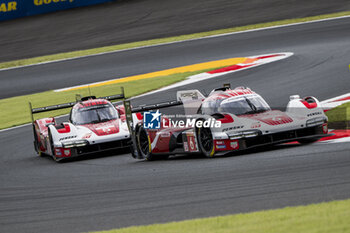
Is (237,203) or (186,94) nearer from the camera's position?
(237,203)

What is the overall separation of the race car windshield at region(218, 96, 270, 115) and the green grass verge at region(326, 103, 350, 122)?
6.78 ft

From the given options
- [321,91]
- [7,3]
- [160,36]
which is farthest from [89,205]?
[7,3]

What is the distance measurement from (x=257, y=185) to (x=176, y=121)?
13.5ft

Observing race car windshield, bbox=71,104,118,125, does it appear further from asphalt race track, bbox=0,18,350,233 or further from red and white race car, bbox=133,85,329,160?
red and white race car, bbox=133,85,329,160

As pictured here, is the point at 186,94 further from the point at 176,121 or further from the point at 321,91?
the point at 321,91

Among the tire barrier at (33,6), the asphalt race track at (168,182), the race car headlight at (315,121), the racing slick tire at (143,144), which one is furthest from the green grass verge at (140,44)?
the race car headlight at (315,121)

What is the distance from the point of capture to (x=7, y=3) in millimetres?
38719

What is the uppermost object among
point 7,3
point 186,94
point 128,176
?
point 7,3

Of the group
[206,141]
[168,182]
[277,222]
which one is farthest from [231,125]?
[277,222]

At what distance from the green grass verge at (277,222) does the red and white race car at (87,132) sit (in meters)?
7.13

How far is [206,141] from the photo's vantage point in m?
11.2

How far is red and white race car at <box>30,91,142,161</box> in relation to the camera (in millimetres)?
14164

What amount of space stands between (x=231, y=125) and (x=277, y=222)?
4.90 metres

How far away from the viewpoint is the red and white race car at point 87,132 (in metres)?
14.2
